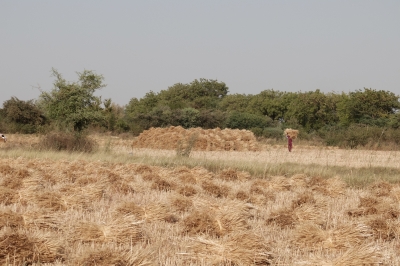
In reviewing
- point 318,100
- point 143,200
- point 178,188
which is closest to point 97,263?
point 143,200

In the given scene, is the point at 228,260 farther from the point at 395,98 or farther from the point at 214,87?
the point at 214,87

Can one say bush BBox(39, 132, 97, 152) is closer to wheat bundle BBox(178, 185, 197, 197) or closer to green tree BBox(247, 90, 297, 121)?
wheat bundle BBox(178, 185, 197, 197)

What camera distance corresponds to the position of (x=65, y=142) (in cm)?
1875

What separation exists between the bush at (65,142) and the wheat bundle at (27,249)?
14.1 metres

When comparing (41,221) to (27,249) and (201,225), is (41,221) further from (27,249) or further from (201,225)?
(201,225)

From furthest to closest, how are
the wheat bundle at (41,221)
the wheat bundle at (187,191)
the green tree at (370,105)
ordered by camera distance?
the green tree at (370,105)
the wheat bundle at (187,191)
the wheat bundle at (41,221)

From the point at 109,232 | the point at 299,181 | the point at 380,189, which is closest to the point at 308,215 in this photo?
the point at 109,232

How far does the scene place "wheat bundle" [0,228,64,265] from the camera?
4.27m

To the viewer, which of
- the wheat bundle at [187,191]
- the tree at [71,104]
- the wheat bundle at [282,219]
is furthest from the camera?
the tree at [71,104]

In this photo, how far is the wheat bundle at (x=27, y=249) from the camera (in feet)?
14.0

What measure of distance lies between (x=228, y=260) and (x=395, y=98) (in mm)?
46331

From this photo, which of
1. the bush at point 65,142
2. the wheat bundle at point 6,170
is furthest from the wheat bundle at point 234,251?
the bush at point 65,142

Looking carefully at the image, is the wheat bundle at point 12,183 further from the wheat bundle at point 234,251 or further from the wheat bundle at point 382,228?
the wheat bundle at point 382,228

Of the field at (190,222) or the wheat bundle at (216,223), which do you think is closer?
the field at (190,222)
